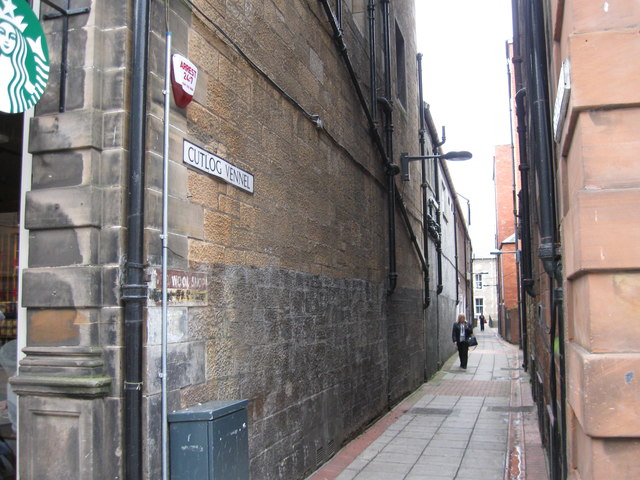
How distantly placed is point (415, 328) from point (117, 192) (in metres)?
10.1

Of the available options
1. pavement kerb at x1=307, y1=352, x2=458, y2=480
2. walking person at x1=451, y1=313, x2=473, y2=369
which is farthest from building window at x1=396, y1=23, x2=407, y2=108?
walking person at x1=451, y1=313, x2=473, y2=369

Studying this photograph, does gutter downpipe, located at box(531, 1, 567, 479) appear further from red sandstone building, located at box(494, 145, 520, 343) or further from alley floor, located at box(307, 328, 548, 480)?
red sandstone building, located at box(494, 145, 520, 343)

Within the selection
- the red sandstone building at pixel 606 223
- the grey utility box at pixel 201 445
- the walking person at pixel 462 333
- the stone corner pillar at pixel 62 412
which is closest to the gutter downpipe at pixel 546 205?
the red sandstone building at pixel 606 223

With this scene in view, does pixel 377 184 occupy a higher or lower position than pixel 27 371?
higher

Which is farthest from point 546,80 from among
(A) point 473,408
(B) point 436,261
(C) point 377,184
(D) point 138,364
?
(B) point 436,261

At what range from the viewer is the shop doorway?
11.8 ft

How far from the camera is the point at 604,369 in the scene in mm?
2611

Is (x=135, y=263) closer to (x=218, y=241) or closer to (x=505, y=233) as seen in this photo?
(x=218, y=241)

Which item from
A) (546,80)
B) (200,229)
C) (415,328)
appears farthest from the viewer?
(415,328)

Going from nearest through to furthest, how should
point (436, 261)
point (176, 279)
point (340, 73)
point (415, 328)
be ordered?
point (176, 279), point (340, 73), point (415, 328), point (436, 261)

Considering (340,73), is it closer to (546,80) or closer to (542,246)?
(546,80)

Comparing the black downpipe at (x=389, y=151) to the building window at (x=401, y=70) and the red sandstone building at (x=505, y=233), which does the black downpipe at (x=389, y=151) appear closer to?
the building window at (x=401, y=70)

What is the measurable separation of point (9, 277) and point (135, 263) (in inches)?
38.8

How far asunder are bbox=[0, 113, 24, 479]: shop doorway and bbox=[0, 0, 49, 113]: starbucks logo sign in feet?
2.14
